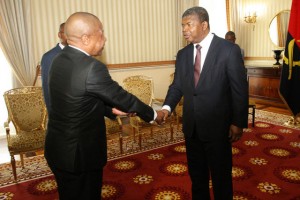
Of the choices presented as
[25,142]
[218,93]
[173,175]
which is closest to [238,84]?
[218,93]

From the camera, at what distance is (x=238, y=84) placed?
2.00m

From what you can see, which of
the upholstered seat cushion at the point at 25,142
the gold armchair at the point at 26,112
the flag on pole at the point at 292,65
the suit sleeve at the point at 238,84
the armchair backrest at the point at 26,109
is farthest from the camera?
the flag on pole at the point at 292,65

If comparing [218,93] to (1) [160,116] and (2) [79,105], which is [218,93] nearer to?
(1) [160,116]

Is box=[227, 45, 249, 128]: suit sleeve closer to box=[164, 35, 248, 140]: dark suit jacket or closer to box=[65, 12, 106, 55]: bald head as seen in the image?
box=[164, 35, 248, 140]: dark suit jacket

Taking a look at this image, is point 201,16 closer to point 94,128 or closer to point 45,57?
point 94,128

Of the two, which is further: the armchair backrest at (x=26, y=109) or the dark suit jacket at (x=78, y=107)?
the armchair backrest at (x=26, y=109)

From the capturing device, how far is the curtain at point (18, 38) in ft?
15.2

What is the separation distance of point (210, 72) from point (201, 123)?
1.33 ft

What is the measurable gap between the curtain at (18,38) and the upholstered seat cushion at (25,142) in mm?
1785

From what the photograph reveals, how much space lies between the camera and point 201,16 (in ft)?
6.82

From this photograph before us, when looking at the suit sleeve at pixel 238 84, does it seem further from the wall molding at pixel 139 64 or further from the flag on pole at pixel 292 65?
the wall molding at pixel 139 64

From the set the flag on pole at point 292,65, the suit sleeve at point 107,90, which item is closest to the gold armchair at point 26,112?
the suit sleeve at point 107,90

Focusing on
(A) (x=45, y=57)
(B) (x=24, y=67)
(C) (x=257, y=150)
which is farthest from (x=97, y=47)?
(B) (x=24, y=67)

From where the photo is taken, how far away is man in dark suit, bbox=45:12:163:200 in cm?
153
